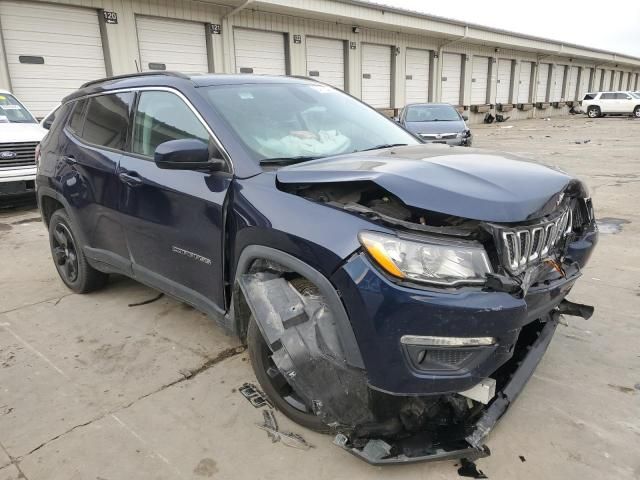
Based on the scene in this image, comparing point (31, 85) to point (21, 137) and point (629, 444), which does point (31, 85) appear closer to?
point (21, 137)

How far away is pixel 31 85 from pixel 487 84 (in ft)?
88.7

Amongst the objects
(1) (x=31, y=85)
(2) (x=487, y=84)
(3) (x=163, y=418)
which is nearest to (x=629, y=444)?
(3) (x=163, y=418)

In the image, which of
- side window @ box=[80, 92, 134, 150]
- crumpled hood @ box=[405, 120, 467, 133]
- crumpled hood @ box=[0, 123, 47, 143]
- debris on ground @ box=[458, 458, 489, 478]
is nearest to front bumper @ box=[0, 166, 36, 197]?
crumpled hood @ box=[0, 123, 47, 143]

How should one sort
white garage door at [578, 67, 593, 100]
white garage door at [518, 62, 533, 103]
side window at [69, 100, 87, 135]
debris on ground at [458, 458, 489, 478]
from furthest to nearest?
white garage door at [578, 67, 593, 100]
white garage door at [518, 62, 533, 103]
side window at [69, 100, 87, 135]
debris on ground at [458, 458, 489, 478]

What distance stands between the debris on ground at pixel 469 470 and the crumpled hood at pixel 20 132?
8370mm

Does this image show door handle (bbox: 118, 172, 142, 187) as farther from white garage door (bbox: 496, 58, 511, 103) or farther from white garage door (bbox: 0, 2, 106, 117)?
white garage door (bbox: 496, 58, 511, 103)

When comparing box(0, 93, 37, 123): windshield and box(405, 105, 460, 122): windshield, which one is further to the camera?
box(405, 105, 460, 122): windshield

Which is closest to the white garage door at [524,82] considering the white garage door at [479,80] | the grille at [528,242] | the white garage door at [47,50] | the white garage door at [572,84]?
the white garage door at [479,80]

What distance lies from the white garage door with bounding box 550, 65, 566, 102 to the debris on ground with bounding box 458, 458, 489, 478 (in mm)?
44098

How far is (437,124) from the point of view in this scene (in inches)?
526

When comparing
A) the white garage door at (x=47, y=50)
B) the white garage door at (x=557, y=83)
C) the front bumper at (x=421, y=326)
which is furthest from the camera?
the white garage door at (x=557, y=83)

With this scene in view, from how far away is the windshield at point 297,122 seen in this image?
279cm

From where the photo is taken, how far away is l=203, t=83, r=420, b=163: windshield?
279cm

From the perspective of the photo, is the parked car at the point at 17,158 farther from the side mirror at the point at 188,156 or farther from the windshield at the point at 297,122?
the side mirror at the point at 188,156
